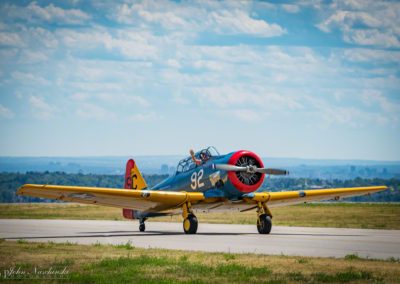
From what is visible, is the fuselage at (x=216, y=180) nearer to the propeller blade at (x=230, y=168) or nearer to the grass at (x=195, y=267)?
the propeller blade at (x=230, y=168)

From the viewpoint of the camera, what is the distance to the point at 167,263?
531 inches

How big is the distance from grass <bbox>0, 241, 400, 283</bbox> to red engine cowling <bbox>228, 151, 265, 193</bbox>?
7156 millimetres

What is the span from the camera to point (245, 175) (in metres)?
23.0

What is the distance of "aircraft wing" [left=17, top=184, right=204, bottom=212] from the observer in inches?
828

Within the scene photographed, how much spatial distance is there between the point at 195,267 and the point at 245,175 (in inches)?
417

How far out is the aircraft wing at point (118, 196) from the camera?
2102 cm

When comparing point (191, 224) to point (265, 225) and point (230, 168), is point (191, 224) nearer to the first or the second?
point (230, 168)

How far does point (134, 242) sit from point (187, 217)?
12.9 ft

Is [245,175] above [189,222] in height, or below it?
above

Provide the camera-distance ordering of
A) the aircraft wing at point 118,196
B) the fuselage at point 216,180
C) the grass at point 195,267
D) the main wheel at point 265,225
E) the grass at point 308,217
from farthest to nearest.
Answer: the grass at point 308,217, the main wheel at point 265,225, the fuselage at point 216,180, the aircraft wing at point 118,196, the grass at point 195,267

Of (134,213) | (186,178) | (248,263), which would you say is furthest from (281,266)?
(134,213)

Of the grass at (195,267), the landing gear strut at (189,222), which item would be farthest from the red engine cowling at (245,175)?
the grass at (195,267)

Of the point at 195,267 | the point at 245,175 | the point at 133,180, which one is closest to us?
the point at 195,267

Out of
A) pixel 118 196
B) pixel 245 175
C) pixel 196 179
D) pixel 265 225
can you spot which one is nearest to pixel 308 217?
pixel 265 225
